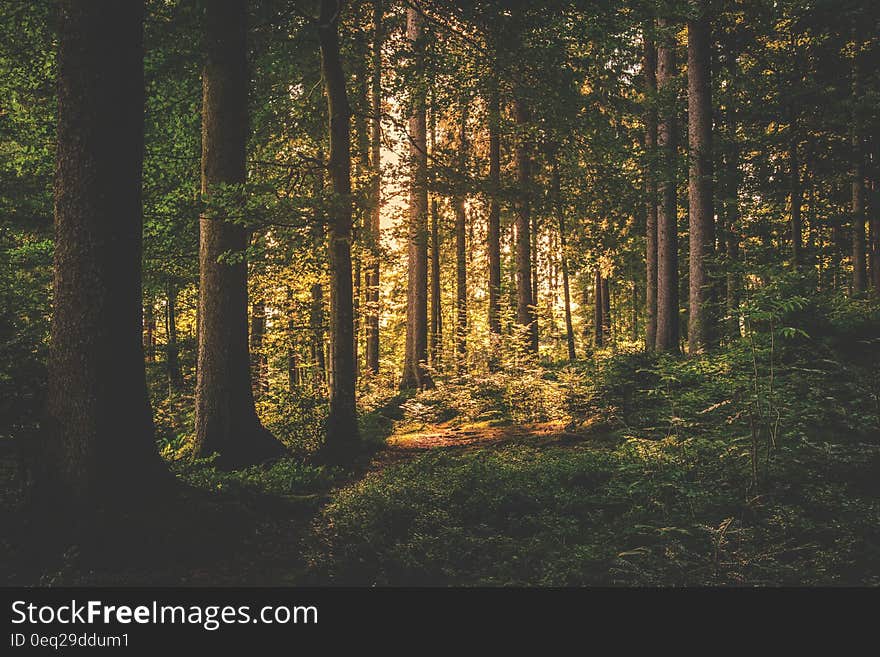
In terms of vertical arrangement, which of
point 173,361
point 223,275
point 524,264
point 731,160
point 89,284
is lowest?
point 173,361

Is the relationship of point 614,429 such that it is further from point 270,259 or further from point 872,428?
point 270,259

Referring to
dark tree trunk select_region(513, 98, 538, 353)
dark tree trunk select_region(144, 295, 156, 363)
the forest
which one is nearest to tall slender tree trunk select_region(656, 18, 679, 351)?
the forest

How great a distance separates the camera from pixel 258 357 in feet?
58.4

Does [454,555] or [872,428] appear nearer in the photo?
[454,555]

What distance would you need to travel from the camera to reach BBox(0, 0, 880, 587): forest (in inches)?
192

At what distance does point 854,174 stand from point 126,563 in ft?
67.9

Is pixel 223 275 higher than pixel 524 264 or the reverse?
the reverse

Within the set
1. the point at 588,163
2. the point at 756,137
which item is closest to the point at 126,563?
the point at 588,163

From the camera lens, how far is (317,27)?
999 cm

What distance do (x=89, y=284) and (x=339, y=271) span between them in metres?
5.32

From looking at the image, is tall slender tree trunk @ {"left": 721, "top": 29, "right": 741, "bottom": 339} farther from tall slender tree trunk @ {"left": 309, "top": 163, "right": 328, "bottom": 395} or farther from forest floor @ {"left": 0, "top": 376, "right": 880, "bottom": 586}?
tall slender tree trunk @ {"left": 309, "top": 163, "right": 328, "bottom": 395}

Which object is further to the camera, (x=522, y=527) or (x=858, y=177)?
(x=858, y=177)

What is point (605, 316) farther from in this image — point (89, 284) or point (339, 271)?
point (89, 284)

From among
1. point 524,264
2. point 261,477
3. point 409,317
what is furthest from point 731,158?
point 261,477
